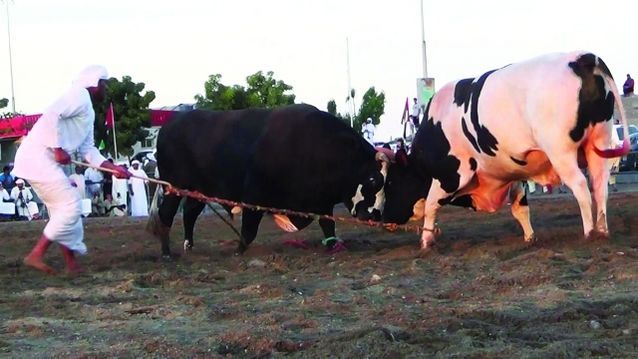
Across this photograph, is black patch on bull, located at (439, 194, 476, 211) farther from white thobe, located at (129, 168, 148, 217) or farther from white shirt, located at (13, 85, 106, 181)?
white thobe, located at (129, 168, 148, 217)

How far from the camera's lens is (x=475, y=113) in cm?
1039

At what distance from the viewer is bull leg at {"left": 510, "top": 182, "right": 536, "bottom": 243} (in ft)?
35.8

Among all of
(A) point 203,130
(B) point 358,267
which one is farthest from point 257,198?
(B) point 358,267

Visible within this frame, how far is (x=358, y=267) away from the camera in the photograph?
9.21 m

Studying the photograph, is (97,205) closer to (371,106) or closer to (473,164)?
(473,164)

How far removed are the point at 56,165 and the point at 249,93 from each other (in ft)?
133

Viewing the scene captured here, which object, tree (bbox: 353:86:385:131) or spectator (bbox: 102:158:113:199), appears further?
tree (bbox: 353:86:385:131)

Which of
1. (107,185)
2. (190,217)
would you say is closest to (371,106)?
(107,185)

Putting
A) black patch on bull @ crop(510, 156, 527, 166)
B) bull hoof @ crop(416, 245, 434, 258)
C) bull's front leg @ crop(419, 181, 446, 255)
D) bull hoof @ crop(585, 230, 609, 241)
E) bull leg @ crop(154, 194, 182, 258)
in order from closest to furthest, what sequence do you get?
bull hoof @ crop(585, 230, 609, 241)
bull hoof @ crop(416, 245, 434, 258)
black patch on bull @ crop(510, 156, 527, 166)
bull's front leg @ crop(419, 181, 446, 255)
bull leg @ crop(154, 194, 182, 258)

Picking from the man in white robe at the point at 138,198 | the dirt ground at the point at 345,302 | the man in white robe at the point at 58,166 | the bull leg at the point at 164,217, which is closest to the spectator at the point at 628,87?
the man in white robe at the point at 138,198

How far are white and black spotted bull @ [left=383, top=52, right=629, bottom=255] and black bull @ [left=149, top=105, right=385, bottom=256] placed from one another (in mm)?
434

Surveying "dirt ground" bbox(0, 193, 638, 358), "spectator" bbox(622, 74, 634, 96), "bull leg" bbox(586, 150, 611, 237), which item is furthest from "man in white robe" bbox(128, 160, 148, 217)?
"spectator" bbox(622, 74, 634, 96)

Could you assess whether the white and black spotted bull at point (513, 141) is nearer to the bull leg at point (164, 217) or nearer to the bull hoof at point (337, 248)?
the bull hoof at point (337, 248)

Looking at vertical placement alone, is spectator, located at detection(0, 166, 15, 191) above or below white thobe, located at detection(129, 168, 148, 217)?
above
